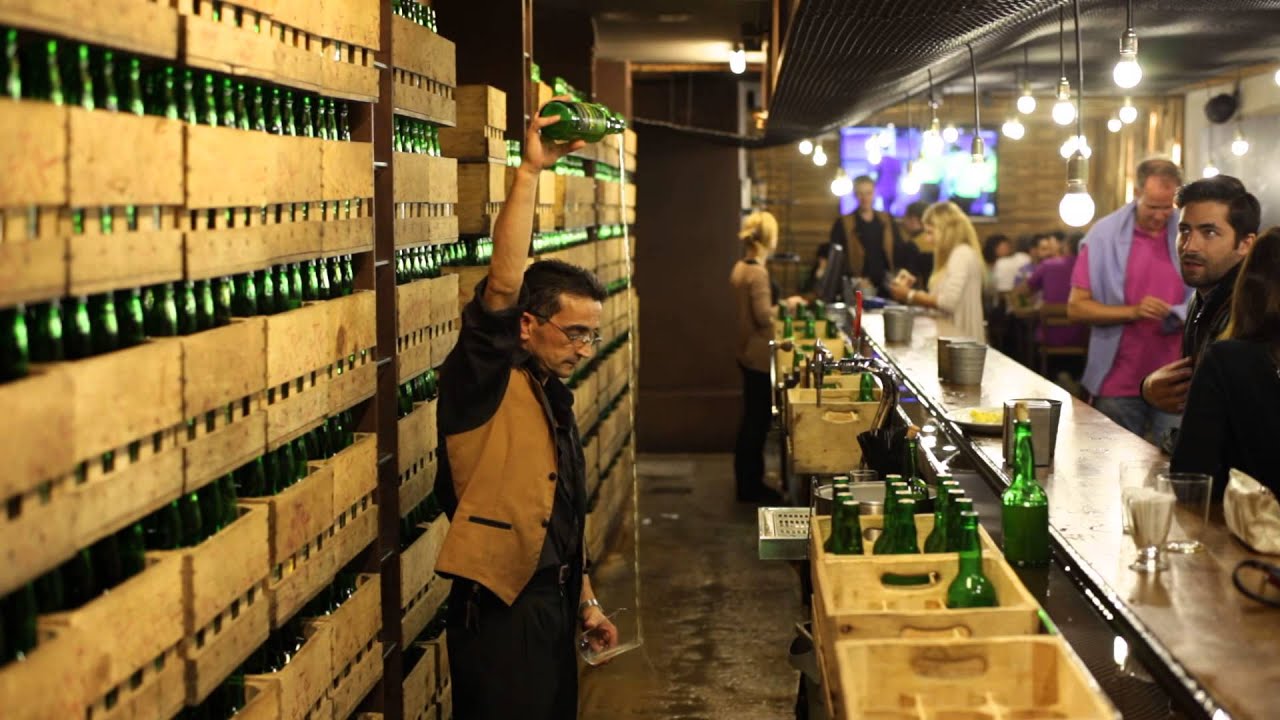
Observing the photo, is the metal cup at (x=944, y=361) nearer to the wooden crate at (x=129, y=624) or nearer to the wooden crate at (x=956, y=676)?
the wooden crate at (x=956, y=676)

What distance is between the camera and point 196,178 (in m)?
2.40

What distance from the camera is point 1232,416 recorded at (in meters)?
3.43

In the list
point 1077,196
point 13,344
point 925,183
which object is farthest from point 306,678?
point 925,183

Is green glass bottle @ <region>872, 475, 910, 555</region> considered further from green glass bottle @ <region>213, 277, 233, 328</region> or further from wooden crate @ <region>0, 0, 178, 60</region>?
wooden crate @ <region>0, 0, 178, 60</region>

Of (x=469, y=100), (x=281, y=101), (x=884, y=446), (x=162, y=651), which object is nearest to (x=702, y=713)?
(x=884, y=446)

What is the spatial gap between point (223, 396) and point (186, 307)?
27 cm

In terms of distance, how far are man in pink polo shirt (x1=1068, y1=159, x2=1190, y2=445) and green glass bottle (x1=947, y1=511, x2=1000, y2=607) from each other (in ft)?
13.8

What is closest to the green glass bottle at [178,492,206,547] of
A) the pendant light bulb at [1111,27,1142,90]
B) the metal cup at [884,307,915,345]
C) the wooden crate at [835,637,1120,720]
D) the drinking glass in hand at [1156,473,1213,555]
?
the wooden crate at [835,637,1120,720]

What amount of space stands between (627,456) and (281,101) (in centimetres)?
673

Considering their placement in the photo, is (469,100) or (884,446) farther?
(469,100)

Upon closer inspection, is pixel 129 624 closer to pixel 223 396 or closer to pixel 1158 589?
pixel 223 396

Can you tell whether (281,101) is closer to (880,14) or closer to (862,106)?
(880,14)

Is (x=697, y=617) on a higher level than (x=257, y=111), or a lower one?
lower

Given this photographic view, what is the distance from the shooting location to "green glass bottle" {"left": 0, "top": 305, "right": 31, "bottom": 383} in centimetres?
198
